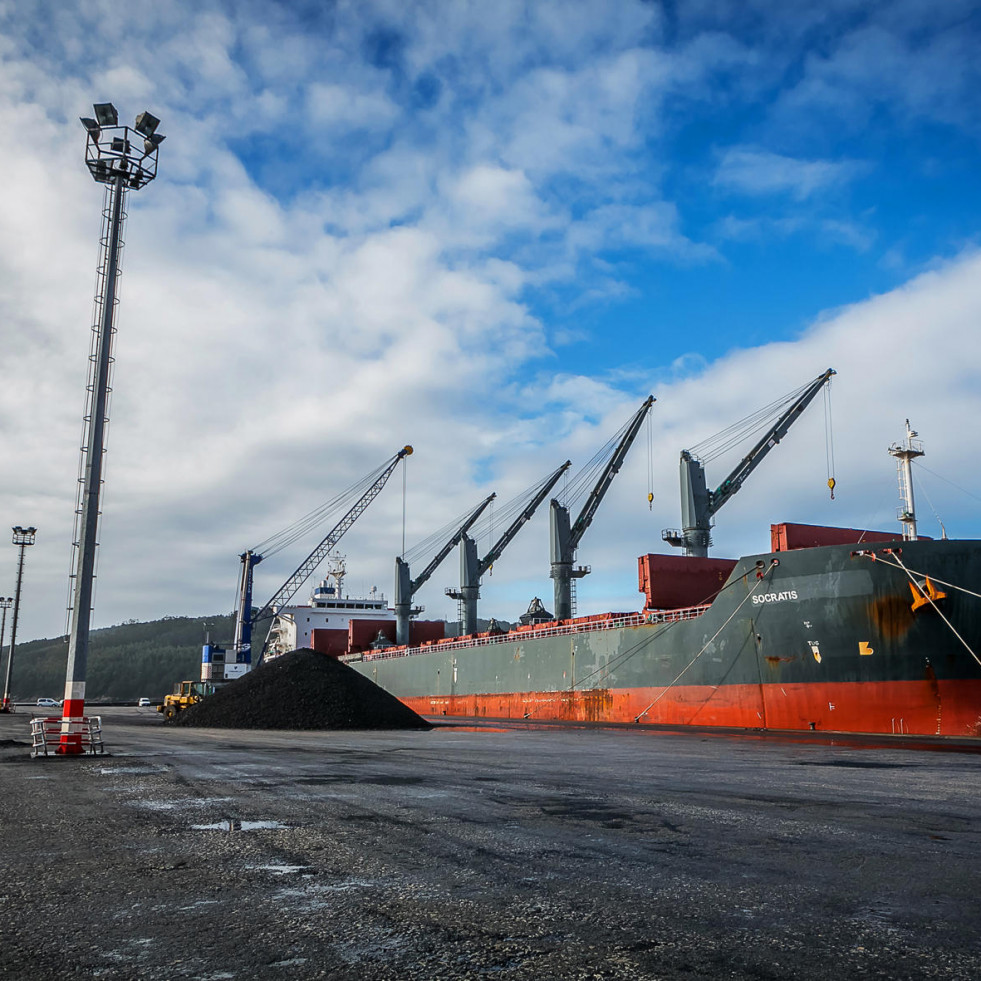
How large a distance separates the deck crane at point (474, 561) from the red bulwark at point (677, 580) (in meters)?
24.7

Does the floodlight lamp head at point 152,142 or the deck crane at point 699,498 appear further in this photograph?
the deck crane at point 699,498

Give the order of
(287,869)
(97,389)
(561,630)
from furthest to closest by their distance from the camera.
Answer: (561,630)
(97,389)
(287,869)

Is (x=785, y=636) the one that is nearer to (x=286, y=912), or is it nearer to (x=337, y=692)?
(x=337, y=692)

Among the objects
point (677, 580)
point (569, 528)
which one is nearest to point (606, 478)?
point (569, 528)

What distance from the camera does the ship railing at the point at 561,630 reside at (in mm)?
30969

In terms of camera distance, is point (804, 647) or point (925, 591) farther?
point (804, 647)

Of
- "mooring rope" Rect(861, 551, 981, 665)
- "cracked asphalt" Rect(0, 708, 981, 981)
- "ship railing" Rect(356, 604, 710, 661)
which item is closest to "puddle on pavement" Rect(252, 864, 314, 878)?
"cracked asphalt" Rect(0, 708, 981, 981)

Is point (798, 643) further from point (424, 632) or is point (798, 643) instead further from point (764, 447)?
point (424, 632)

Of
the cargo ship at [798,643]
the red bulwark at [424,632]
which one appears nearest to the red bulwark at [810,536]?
the cargo ship at [798,643]

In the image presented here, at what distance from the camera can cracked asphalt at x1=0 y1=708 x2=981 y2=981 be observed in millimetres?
3582

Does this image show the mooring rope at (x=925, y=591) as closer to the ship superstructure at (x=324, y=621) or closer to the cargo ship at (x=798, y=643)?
the cargo ship at (x=798, y=643)

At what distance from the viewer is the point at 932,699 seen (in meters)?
22.7

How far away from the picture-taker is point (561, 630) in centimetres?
3925

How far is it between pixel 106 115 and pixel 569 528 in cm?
3670
